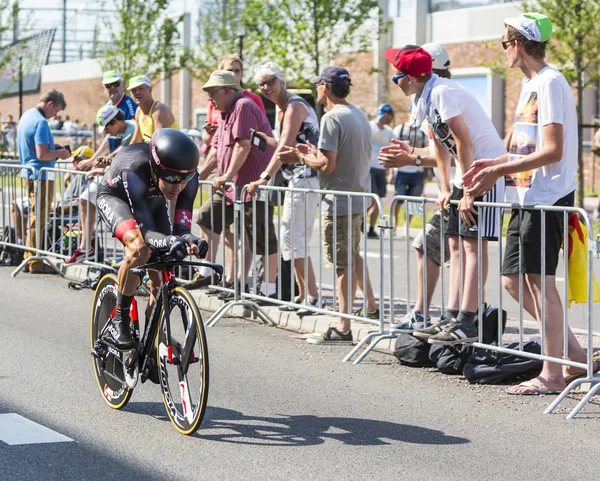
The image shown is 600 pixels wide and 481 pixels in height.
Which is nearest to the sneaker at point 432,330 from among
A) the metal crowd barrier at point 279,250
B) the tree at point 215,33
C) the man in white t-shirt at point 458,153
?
the man in white t-shirt at point 458,153

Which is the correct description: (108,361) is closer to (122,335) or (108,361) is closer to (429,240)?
(122,335)

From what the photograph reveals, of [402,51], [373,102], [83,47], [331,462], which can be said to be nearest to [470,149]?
[402,51]

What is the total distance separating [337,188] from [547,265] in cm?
272

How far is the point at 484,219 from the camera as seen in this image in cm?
766

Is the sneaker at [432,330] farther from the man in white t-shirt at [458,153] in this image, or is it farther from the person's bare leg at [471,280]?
the person's bare leg at [471,280]

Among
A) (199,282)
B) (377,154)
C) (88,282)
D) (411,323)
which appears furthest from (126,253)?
(377,154)

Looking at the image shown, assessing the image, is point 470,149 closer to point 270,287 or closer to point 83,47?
point 270,287

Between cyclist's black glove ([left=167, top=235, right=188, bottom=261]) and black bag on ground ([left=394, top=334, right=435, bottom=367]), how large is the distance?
2610 mm

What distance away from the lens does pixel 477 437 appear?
6.11m

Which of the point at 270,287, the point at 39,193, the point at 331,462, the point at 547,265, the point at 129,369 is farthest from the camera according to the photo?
the point at 39,193

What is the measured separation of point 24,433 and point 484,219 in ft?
10.8

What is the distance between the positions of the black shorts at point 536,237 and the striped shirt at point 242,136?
3.74 m

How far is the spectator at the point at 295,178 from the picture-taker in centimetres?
981

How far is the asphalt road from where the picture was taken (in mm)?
5480
